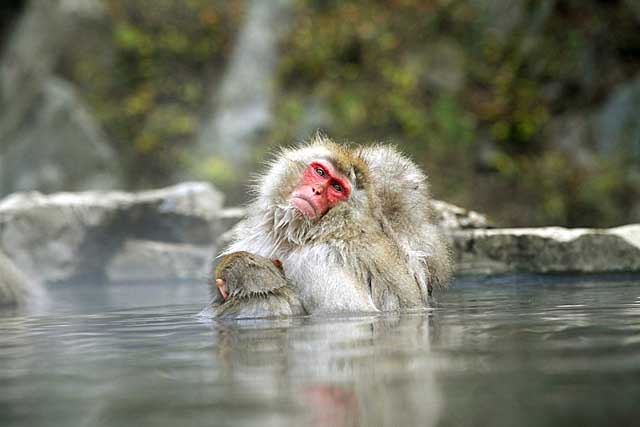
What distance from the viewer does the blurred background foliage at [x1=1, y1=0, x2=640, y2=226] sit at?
11.4 m

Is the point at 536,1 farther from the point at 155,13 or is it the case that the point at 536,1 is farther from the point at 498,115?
the point at 155,13

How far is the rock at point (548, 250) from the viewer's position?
5.94 m

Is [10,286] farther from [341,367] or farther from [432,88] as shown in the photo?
[432,88]

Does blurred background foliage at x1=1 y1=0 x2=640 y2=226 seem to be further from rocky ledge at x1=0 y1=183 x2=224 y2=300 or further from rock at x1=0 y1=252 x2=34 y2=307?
rock at x1=0 y1=252 x2=34 y2=307

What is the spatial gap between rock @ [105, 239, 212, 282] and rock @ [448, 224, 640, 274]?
2.73 meters

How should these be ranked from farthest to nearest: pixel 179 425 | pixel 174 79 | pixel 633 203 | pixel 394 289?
pixel 174 79 → pixel 633 203 → pixel 394 289 → pixel 179 425

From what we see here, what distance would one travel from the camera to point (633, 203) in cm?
1066

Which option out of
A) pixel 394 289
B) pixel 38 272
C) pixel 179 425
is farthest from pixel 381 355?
pixel 38 272

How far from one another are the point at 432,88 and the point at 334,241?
8.45 meters

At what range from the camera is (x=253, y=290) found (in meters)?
4.23

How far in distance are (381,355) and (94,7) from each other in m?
11.9

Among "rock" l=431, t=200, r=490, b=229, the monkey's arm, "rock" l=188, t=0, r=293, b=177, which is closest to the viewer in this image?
the monkey's arm

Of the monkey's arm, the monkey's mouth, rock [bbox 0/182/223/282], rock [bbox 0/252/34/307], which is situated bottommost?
the monkey's arm

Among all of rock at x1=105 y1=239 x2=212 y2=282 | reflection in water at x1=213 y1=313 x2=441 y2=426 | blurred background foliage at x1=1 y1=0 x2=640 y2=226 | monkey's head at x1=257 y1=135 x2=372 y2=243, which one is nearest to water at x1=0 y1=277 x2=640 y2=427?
reflection in water at x1=213 y1=313 x2=441 y2=426
